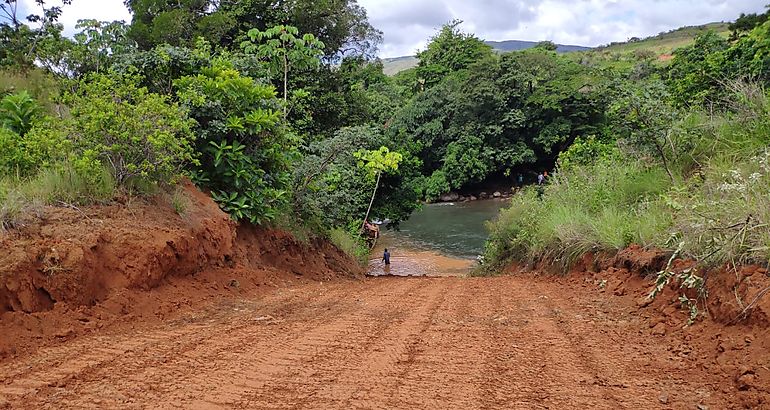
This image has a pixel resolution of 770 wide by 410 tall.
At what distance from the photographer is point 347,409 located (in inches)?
122

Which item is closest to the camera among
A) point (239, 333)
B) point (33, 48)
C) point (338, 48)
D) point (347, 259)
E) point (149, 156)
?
point (239, 333)

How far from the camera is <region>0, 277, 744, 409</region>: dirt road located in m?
3.24

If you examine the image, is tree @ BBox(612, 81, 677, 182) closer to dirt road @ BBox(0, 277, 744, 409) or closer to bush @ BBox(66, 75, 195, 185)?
dirt road @ BBox(0, 277, 744, 409)

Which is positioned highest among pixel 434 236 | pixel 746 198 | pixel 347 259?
pixel 746 198

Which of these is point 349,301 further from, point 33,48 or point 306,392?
point 33,48

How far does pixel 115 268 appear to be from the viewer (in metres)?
5.30

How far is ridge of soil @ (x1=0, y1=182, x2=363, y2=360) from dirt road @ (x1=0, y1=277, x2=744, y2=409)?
1.08 feet

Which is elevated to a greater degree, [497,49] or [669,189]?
[497,49]

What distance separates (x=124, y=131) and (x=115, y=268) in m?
1.68

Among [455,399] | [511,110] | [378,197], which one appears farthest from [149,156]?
[511,110]

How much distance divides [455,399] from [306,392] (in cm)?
91

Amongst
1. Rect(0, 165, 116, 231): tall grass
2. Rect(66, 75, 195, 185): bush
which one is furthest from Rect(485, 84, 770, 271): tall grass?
Rect(0, 165, 116, 231): tall grass

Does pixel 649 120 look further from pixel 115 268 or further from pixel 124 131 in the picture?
pixel 115 268

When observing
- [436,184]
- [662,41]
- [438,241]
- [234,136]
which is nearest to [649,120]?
[234,136]
